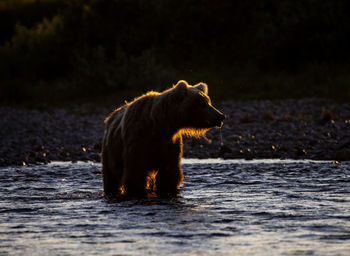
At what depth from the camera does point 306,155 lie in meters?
11.8

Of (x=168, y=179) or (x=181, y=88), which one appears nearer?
(x=181, y=88)

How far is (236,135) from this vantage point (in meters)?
14.3

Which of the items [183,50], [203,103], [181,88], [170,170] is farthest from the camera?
[183,50]

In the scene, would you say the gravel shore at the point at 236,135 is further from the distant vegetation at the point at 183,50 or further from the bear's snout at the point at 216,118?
the distant vegetation at the point at 183,50

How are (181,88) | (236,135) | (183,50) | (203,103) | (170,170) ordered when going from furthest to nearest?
1. (183,50)
2. (236,135)
3. (170,170)
4. (203,103)
5. (181,88)

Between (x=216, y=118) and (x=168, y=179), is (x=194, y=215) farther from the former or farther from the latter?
(x=216, y=118)

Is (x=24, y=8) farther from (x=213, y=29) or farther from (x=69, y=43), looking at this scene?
(x=213, y=29)

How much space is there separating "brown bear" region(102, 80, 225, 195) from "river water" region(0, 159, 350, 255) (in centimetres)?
29

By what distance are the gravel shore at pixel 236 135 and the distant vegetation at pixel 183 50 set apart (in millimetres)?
3054

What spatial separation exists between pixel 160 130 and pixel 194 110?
45cm

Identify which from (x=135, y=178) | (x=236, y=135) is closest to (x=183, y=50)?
(x=236, y=135)

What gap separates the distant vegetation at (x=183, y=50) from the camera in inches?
937

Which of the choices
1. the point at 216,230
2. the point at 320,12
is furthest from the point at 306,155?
the point at 320,12

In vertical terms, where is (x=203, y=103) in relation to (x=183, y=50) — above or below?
below
